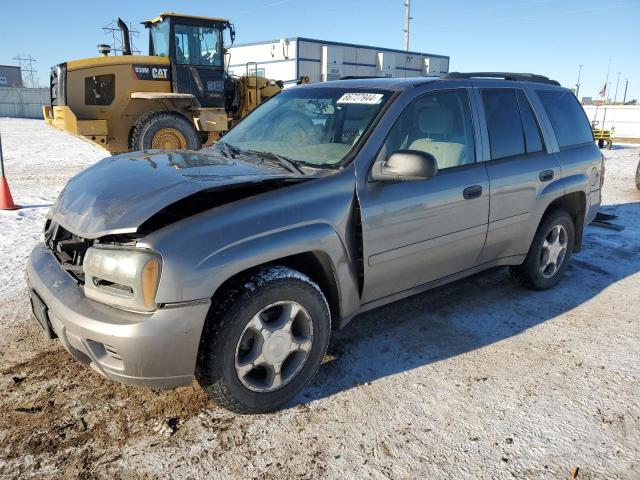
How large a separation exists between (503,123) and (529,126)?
1.20 ft

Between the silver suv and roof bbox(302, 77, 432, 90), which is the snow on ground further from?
roof bbox(302, 77, 432, 90)

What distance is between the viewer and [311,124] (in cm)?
355

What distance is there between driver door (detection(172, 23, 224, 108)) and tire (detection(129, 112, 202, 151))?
2.51 feet

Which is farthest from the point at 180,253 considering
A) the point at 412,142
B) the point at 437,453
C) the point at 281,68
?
the point at 281,68

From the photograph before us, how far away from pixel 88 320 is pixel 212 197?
0.84m

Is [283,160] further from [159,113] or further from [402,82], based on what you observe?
[159,113]

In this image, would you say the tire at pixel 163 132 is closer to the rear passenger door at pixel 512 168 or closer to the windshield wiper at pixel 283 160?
the windshield wiper at pixel 283 160

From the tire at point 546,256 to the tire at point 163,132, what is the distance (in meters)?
7.28

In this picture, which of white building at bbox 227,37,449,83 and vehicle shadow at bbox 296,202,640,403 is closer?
vehicle shadow at bbox 296,202,640,403

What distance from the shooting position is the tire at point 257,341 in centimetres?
247

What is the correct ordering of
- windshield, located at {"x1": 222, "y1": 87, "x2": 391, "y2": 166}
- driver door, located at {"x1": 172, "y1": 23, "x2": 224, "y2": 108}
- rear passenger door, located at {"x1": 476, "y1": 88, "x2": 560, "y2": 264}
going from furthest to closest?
driver door, located at {"x1": 172, "y1": 23, "x2": 224, "y2": 108}
rear passenger door, located at {"x1": 476, "y1": 88, "x2": 560, "y2": 264}
windshield, located at {"x1": 222, "y1": 87, "x2": 391, "y2": 166}

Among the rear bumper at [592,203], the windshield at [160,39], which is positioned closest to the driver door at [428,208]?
the rear bumper at [592,203]

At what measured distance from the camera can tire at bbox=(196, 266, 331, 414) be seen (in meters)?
2.47

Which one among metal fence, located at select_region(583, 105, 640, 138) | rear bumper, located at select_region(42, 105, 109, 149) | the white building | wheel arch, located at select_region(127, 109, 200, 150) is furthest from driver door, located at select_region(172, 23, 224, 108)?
metal fence, located at select_region(583, 105, 640, 138)
